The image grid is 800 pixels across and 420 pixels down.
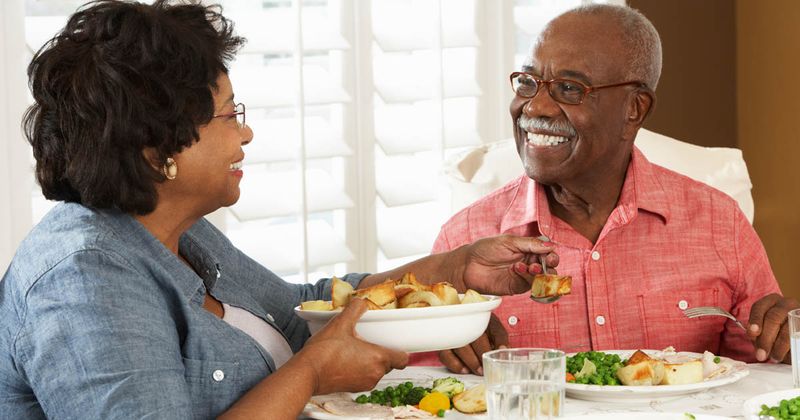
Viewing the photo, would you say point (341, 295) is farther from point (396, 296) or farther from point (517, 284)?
point (517, 284)

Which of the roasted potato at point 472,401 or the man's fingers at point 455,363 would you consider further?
the man's fingers at point 455,363

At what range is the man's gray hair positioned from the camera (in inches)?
91.4

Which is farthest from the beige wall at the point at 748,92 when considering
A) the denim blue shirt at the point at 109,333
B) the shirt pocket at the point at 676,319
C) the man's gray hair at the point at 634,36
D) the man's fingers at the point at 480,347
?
the denim blue shirt at the point at 109,333

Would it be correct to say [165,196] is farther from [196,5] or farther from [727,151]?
[727,151]

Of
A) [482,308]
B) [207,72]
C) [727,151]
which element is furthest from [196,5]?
[727,151]

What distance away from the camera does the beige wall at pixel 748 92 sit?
3924 millimetres

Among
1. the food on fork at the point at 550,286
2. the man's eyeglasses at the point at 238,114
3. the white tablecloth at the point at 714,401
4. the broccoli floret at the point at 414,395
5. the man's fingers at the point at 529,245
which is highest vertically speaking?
the man's eyeglasses at the point at 238,114

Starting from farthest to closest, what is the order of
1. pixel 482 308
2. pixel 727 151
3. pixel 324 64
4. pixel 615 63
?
pixel 324 64 < pixel 727 151 < pixel 615 63 < pixel 482 308

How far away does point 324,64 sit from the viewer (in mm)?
3176

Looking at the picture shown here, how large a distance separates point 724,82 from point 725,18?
241 millimetres

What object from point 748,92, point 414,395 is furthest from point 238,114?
point 748,92

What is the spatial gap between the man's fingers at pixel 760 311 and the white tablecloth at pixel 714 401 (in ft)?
0.27

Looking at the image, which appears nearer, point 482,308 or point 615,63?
point 482,308

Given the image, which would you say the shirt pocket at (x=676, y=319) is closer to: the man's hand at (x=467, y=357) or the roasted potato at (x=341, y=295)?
the man's hand at (x=467, y=357)
